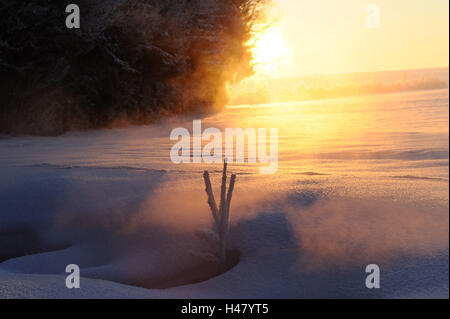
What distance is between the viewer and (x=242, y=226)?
2.13 metres

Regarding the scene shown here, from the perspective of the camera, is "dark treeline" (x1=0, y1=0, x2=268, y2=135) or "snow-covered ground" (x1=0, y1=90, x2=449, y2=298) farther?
"dark treeline" (x1=0, y1=0, x2=268, y2=135)

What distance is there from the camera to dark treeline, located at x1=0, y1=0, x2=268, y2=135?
6.26 m

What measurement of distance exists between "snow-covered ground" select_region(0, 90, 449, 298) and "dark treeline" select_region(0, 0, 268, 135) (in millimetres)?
3303

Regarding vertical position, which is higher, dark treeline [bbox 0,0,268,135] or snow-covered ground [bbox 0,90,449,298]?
dark treeline [bbox 0,0,268,135]

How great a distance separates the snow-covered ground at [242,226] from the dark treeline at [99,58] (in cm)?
330

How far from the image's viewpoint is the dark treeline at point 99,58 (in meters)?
6.26

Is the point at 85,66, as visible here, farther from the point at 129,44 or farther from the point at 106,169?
the point at 106,169

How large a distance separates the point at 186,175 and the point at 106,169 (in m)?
0.72

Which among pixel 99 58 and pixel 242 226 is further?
pixel 99 58

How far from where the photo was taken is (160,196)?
260 cm

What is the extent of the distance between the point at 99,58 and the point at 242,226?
18.0 feet
